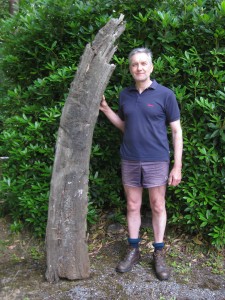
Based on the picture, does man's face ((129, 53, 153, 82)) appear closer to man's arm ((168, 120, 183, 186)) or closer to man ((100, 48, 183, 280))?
man ((100, 48, 183, 280))

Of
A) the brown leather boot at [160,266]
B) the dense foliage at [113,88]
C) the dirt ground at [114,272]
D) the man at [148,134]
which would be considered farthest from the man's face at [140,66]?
the dirt ground at [114,272]

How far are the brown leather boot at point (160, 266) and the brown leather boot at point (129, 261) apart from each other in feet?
0.65

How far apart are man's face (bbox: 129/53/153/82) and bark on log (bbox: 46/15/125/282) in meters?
0.21

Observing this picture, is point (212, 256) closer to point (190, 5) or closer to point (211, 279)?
point (211, 279)

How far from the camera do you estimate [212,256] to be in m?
3.68

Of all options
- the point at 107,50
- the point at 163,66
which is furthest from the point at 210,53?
the point at 107,50

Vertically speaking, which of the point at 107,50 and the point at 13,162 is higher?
the point at 107,50

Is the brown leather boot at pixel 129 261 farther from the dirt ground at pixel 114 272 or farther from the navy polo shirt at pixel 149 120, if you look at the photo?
the navy polo shirt at pixel 149 120

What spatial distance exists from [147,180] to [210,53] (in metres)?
1.41

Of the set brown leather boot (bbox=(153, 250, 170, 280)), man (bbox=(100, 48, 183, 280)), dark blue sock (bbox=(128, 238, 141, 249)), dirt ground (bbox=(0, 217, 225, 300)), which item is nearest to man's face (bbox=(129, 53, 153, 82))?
man (bbox=(100, 48, 183, 280))

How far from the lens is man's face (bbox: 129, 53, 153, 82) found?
9.86 feet

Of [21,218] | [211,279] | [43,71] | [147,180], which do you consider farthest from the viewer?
[21,218]

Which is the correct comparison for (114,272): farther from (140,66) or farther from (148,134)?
(140,66)

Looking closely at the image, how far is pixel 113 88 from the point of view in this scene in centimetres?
375
